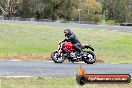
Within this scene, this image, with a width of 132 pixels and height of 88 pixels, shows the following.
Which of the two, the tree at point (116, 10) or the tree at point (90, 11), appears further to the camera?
the tree at point (116, 10)

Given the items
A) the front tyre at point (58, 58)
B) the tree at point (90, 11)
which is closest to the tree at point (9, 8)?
the tree at point (90, 11)

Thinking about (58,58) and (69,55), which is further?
(69,55)

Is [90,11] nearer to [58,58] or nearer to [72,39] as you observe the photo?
[72,39]

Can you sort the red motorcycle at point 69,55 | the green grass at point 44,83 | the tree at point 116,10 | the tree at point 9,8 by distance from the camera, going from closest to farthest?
1. the green grass at point 44,83
2. the red motorcycle at point 69,55
3. the tree at point 9,8
4. the tree at point 116,10

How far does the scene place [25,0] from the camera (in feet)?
313

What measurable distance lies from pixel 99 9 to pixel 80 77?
119885 millimetres

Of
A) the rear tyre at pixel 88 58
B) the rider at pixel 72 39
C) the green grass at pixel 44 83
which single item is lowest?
the rear tyre at pixel 88 58

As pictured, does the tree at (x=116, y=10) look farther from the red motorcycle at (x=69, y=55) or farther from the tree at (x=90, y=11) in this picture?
the red motorcycle at (x=69, y=55)

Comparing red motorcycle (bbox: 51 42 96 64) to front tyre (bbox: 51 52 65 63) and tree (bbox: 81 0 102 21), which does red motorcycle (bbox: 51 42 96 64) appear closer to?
front tyre (bbox: 51 52 65 63)

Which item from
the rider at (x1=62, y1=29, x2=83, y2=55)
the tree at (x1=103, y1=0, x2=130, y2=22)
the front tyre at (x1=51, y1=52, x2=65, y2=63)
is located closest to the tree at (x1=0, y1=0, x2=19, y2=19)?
the tree at (x1=103, y1=0, x2=130, y2=22)

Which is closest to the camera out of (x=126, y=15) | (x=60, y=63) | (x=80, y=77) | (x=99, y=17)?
(x=80, y=77)

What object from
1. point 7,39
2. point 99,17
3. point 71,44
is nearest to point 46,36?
point 7,39

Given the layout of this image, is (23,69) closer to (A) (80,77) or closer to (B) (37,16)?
(A) (80,77)

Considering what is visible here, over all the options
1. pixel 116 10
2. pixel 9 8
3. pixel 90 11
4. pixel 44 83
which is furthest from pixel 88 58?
pixel 116 10
